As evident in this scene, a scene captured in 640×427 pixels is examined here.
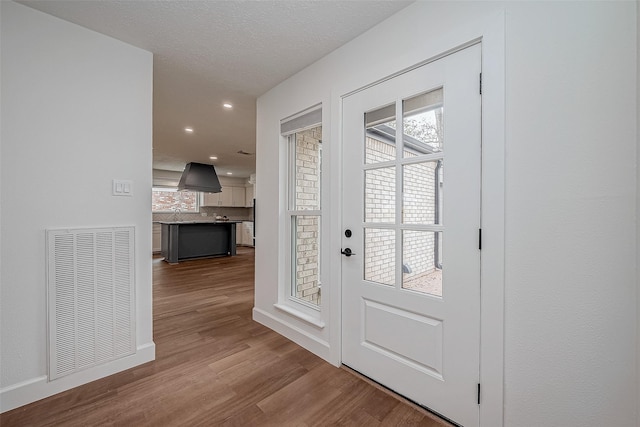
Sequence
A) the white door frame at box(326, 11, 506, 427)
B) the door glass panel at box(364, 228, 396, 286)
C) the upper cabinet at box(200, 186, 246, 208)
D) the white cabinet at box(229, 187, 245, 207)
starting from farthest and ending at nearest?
the white cabinet at box(229, 187, 245, 207) < the upper cabinet at box(200, 186, 246, 208) < the door glass panel at box(364, 228, 396, 286) < the white door frame at box(326, 11, 506, 427)

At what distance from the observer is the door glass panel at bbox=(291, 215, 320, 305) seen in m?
2.61

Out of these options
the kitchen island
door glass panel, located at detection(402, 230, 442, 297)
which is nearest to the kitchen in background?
the kitchen island

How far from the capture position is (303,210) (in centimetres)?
255

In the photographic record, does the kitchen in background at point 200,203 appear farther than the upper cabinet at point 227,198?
No

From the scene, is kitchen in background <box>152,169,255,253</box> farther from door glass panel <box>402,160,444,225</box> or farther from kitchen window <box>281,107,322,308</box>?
door glass panel <box>402,160,444,225</box>

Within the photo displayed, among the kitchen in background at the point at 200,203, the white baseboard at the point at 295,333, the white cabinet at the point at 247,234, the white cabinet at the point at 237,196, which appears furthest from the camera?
the white cabinet at the point at 237,196

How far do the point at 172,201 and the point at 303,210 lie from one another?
777 centimetres

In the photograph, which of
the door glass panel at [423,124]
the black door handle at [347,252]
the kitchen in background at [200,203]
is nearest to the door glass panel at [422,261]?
the black door handle at [347,252]

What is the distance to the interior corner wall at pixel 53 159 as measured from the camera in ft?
5.37

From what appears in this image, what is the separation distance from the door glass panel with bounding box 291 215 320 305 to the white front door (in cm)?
63

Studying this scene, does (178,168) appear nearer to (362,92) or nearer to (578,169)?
(362,92)

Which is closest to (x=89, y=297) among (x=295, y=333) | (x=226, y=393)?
(x=226, y=393)

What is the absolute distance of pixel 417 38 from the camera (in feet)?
5.30

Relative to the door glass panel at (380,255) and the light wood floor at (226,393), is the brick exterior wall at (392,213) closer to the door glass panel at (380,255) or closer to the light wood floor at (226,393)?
the door glass panel at (380,255)
